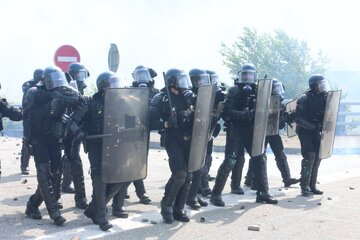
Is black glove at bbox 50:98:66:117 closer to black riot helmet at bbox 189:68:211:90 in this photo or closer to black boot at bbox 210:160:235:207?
black riot helmet at bbox 189:68:211:90

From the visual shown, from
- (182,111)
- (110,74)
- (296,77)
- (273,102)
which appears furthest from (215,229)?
(296,77)

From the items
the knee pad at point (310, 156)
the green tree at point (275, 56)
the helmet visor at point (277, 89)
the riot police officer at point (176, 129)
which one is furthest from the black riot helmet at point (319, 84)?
the green tree at point (275, 56)

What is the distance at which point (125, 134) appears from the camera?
6.77 metres

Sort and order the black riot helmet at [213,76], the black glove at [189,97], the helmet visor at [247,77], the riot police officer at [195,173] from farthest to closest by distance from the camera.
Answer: the black riot helmet at [213,76], the helmet visor at [247,77], the riot police officer at [195,173], the black glove at [189,97]

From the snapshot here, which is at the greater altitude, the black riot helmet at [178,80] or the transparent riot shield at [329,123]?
the black riot helmet at [178,80]

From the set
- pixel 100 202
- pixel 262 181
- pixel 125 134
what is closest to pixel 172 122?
pixel 125 134

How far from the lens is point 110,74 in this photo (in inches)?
273

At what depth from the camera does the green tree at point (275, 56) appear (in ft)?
122

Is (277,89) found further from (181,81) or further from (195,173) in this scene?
(181,81)

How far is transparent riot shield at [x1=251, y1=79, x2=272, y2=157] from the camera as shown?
8.35 meters

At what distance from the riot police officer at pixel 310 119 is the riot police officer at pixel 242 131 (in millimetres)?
1019

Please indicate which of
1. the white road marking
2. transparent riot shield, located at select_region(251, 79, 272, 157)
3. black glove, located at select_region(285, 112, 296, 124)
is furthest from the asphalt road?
black glove, located at select_region(285, 112, 296, 124)

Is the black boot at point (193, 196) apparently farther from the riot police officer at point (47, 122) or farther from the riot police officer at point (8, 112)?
the riot police officer at point (8, 112)

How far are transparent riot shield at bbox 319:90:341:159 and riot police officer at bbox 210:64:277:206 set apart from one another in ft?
4.05
